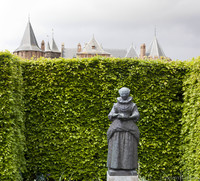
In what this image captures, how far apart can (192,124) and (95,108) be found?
272cm

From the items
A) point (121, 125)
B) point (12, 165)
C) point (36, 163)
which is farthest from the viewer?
point (36, 163)

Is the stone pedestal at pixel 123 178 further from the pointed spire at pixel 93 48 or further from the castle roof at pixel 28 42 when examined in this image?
the pointed spire at pixel 93 48

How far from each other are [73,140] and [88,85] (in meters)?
1.69

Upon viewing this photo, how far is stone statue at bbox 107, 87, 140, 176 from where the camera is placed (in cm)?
448

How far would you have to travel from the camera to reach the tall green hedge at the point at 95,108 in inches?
265

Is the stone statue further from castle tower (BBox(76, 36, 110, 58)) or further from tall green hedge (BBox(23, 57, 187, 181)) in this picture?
castle tower (BBox(76, 36, 110, 58))

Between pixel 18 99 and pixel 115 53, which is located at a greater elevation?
pixel 115 53

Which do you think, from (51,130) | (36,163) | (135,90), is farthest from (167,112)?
(36,163)

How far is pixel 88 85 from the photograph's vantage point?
6.75 m

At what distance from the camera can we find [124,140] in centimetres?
452

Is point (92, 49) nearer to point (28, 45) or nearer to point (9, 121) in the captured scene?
point (28, 45)

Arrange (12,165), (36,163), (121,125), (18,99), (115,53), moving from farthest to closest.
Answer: (115,53), (36,163), (18,99), (12,165), (121,125)

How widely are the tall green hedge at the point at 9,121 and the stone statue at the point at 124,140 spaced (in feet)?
9.46

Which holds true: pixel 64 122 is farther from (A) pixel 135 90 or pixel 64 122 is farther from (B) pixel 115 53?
(B) pixel 115 53
